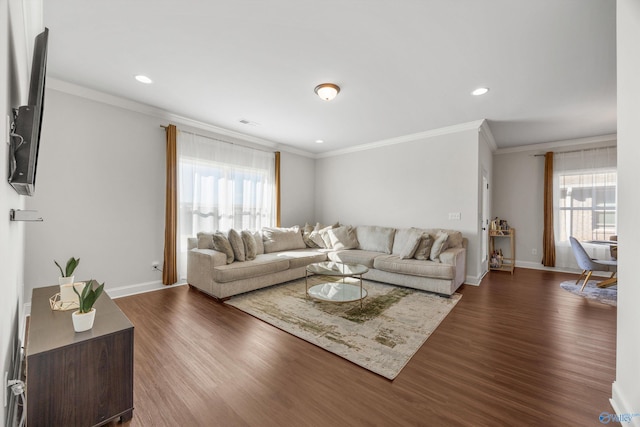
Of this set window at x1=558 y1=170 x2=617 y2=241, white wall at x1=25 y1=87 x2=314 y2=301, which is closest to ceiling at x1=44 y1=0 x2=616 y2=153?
white wall at x1=25 y1=87 x2=314 y2=301

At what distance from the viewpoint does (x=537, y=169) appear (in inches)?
219

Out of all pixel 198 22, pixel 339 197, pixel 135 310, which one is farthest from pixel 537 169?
pixel 135 310

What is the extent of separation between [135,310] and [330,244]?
334 cm

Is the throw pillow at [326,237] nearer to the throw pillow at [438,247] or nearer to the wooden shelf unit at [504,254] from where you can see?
the throw pillow at [438,247]

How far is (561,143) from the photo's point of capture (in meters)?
5.31

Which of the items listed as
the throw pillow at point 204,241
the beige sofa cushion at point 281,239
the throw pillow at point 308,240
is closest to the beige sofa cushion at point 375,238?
the throw pillow at point 308,240

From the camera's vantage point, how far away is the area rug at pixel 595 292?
3.44 metres

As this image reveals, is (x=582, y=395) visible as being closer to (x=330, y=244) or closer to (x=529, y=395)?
(x=529, y=395)

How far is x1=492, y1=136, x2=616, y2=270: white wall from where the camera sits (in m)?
5.53

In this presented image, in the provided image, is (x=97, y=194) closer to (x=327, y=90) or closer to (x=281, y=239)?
(x=281, y=239)

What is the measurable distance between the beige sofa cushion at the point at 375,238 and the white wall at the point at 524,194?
119 inches

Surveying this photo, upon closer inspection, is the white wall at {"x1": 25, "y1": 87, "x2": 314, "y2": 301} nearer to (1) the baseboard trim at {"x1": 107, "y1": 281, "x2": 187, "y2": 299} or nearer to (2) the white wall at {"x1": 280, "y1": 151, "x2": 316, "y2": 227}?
(1) the baseboard trim at {"x1": 107, "y1": 281, "x2": 187, "y2": 299}

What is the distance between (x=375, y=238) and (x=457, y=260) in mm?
1575

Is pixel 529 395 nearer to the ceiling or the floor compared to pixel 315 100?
nearer to the floor
